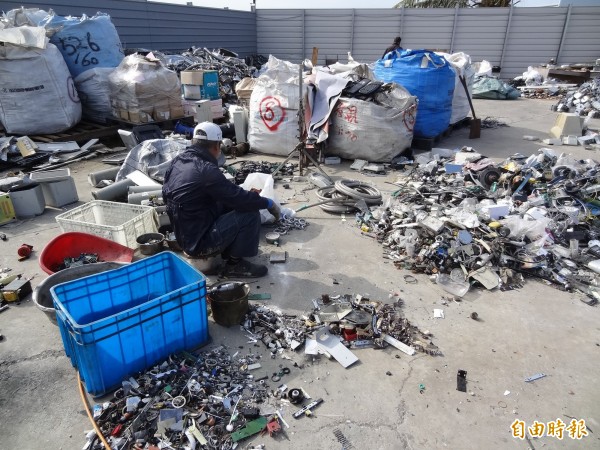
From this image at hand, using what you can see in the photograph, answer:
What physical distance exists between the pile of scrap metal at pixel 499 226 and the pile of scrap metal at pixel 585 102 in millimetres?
6903

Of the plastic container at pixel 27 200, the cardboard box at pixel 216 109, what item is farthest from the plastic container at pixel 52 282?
the cardboard box at pixel 216 109

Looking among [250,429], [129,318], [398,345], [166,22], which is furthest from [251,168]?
[166,22]

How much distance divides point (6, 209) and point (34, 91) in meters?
2.83

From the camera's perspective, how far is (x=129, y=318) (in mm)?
2188

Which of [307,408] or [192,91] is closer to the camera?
[307,408]

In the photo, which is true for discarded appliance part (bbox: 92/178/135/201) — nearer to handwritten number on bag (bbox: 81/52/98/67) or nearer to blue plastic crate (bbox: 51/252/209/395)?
blue plastic crate (bbox: 51/252/209/395)

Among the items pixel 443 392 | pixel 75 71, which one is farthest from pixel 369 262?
pixel 75 71

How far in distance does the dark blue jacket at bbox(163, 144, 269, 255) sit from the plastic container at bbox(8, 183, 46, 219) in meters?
2.26

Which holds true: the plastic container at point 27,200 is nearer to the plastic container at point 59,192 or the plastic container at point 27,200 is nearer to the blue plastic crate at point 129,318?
the plastic container at point 59,192

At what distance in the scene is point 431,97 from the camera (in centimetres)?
709

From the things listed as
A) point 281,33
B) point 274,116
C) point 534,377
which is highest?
point 281,33

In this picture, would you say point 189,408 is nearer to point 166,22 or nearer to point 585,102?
point 166,22

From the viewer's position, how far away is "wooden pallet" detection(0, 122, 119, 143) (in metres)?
6.55

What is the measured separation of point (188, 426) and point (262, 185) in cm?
308
